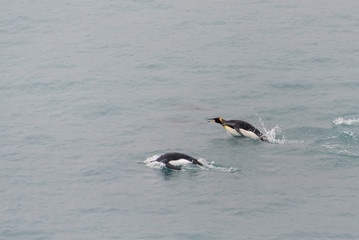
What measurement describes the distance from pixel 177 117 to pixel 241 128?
4487mm

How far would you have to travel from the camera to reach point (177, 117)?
139 ft

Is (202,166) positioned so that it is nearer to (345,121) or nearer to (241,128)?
(241,128)

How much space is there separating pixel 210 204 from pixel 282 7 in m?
35.9

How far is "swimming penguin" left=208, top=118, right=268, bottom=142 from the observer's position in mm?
39062

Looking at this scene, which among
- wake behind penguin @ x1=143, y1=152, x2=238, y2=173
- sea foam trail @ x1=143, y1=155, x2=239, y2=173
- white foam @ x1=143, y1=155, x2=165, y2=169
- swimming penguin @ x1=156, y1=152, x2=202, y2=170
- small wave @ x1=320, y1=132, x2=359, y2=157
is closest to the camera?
sea foam trail @ x1=143, y1=155, x2=239, y2=173

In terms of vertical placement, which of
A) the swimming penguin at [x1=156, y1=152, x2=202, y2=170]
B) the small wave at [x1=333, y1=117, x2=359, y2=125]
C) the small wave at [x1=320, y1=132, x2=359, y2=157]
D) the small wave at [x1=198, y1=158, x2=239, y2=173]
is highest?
the swimming penguin at [x1=156, y1=152, x2=202, y2=170]

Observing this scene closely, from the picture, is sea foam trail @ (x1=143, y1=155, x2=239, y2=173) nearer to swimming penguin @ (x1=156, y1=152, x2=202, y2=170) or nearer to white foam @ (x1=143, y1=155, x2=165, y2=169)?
white foam @ (x1=143, y1=155, x2=165, y2=169)

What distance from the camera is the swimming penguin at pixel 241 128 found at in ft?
Answer: 128

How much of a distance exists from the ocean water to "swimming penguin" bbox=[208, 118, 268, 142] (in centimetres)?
50

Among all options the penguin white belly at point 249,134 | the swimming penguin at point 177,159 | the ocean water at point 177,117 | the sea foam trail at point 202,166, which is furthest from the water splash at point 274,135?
the swimming penguin at point 177,159

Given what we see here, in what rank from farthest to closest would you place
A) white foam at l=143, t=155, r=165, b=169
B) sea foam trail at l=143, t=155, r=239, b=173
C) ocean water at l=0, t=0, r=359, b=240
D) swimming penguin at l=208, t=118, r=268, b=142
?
swimming penguin at l=208, t=118, r=268, b=142
white foam at l=143, t=155, r=165, b=169
sea foam trail at l=143, t=155, r=239, b=173
ocean water at l=0, t=0, r=359, b=240

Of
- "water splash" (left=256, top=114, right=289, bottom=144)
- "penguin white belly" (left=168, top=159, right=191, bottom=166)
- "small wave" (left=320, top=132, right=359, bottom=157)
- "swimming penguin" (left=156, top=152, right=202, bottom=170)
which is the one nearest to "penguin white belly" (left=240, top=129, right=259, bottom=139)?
"water splash" (left=256, top=114, right=289, bottom=144)

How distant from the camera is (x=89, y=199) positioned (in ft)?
106

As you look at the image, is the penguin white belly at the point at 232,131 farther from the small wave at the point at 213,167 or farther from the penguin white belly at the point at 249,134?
the small wave at the point at 213,167
